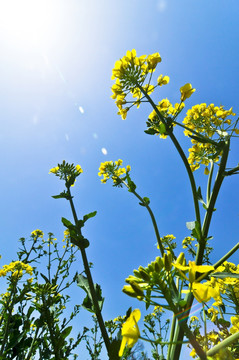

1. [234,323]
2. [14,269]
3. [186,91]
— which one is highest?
[14,269]

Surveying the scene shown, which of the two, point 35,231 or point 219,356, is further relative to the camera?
point 35,231

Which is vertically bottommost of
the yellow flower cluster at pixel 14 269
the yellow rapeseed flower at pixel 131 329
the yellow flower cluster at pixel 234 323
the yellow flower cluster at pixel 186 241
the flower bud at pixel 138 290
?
the yellow flower cluster at pixel 234 323

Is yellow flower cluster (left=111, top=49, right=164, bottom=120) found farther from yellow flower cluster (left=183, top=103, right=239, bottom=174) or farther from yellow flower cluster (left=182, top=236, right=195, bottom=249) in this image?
yellow flower cluster (left=182, top=236, right=195, bottom=249)

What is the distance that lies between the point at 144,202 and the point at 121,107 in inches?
42.0

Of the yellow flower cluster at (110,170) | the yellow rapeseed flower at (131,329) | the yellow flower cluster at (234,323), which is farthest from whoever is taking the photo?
the yellow flower cluster at (110,170)

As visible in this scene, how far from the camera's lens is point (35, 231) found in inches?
282

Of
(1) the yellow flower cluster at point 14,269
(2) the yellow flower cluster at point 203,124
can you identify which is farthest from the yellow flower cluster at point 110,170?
(1) the yellow flower cluster at point 14,269

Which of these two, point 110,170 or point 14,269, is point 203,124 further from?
point 14,269

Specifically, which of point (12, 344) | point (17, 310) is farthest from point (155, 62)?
point (17, 310)

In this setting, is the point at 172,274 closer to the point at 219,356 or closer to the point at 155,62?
the point at 219,356

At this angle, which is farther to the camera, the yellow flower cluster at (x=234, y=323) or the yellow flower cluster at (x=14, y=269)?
the yellow flower cluster at (x=14, y=269)

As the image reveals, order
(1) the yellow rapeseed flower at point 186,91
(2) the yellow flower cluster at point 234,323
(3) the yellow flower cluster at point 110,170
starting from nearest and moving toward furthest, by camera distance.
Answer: (2) the yellow flower cluster at point 234,323
(1) the yellow rapeseed flower at point 186,91
(3) the yellow flower cluster at point 110,170

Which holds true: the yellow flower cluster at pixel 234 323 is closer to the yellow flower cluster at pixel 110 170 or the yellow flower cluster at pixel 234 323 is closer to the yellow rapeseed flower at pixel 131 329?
the yellow rapeseed flower at pixel 131 329

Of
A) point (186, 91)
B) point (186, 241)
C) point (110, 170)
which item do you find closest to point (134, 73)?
point (186, 91)
